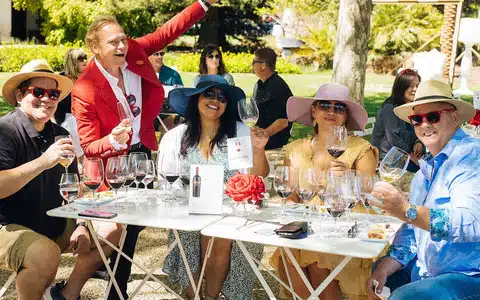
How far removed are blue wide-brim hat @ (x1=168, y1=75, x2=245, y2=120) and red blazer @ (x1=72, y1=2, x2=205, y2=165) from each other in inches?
8.5

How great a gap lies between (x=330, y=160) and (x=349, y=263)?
2.15 feet

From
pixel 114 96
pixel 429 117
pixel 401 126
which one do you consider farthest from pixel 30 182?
pixel 401 126

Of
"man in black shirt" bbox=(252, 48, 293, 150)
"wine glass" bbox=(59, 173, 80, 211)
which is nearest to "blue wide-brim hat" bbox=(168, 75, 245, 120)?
"wine glass" bbox=(59, 173, 80, 211)

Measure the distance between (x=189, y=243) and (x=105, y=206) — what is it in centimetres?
82

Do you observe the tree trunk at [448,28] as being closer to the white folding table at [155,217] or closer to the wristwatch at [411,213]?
the white folding table at [155,217]

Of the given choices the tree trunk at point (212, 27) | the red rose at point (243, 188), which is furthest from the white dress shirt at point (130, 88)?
the tree trunk at point (212, 27)

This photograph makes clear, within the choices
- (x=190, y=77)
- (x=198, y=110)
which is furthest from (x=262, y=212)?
(x=190, y=77)

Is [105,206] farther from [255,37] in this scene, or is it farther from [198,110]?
[255,37]

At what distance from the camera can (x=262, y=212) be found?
335 cm

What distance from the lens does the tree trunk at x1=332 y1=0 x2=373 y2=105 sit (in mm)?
7316

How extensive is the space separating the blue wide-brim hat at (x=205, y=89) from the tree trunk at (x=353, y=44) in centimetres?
361

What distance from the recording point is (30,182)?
3.42 m

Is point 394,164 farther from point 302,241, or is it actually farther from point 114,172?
point 114,172

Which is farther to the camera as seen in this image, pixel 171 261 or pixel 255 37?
pixel 255 37
